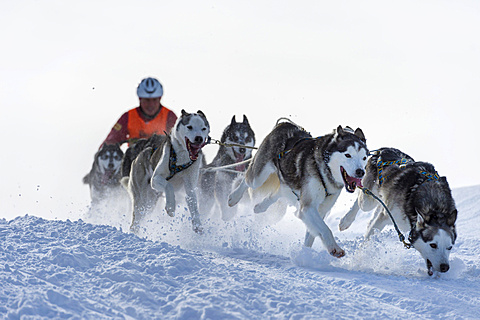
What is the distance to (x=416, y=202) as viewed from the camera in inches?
188

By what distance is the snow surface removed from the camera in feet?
9.86

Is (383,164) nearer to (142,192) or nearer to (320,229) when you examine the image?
(320,229)

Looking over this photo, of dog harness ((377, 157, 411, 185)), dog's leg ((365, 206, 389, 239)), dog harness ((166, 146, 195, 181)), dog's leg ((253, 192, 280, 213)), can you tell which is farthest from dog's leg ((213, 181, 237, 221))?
dog harness ((377, 157, 411, 185))

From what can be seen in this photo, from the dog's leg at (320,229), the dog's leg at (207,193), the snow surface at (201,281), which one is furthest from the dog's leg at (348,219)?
the dog's leg at (207,193)

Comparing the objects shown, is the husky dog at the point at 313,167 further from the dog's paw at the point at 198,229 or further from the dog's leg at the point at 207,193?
the dog's leg at the point at 207,193

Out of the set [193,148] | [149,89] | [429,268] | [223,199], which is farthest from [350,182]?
[149,89]

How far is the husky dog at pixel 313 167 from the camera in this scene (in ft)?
15.0

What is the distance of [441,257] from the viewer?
4.51 metres

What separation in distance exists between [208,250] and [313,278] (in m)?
1.62

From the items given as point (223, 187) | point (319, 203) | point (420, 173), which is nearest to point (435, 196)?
point (420, 173)

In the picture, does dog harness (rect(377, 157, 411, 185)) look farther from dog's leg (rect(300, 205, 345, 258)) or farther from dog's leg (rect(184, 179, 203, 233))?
dog's leg (rect(184, 179, 203, 233))

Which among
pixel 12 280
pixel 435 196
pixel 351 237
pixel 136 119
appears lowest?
pixel 351 237

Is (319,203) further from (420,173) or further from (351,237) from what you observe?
(351,237)

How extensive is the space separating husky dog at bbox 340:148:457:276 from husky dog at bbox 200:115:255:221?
198cm
